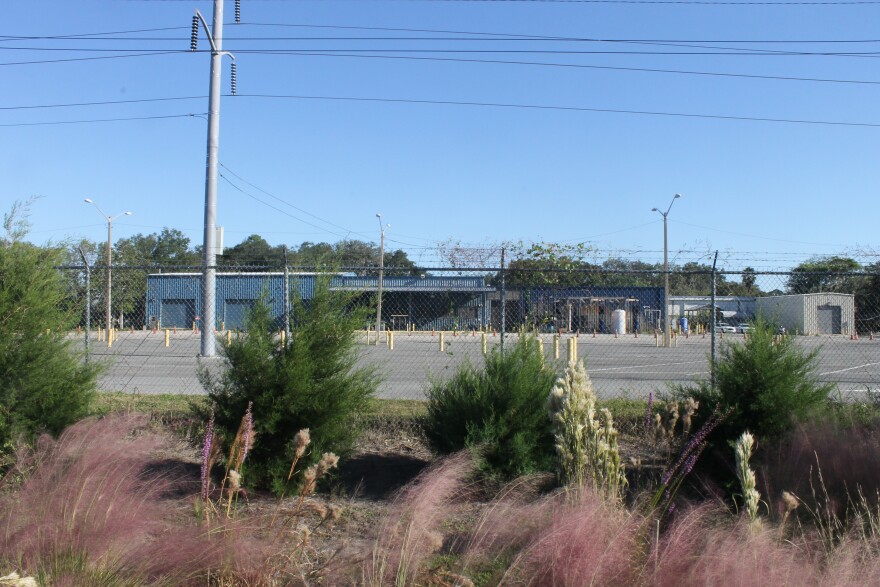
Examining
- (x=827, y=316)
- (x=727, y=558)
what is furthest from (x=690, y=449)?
(x=827, y=316)

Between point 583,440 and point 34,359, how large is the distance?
16.8ft

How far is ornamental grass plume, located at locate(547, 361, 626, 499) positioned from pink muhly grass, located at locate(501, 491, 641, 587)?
3.12 ft

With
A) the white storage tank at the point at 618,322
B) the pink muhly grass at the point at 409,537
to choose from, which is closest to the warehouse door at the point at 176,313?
the white storage tank at the point at 618,322

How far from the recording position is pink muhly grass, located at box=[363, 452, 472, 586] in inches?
126

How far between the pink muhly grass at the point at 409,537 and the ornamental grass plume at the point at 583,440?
38.2 inches

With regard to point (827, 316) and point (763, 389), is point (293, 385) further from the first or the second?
point (827, 316)

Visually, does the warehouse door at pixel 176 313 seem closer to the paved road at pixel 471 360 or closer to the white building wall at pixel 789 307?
the paved road at pixel 471 360

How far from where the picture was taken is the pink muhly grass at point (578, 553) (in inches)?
119

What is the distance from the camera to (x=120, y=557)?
3504 millimetres

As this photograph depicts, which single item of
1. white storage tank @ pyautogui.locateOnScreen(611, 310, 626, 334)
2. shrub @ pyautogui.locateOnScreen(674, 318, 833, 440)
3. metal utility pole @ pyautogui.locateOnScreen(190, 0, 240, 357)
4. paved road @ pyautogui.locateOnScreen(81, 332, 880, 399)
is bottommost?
paved road @ pyautogui.locateOnScreen(81, 332, 880, 399)

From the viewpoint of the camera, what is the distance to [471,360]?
1018 centimetres

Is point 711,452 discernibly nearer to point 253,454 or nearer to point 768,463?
point 768,463

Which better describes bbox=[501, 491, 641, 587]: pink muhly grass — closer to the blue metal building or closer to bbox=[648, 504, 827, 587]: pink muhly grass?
bbox=[648, 504, 827, 587]: pink muhly grass

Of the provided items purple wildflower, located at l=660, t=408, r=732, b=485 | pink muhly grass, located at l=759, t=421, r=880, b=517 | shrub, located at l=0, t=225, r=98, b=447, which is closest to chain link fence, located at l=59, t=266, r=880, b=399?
shrub, located at l=0, t=225, r=98, b=447
